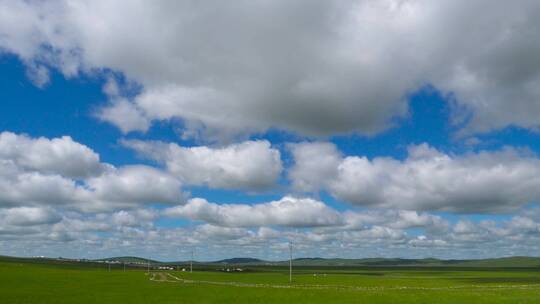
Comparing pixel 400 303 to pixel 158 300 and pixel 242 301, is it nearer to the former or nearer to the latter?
pixel 242 301

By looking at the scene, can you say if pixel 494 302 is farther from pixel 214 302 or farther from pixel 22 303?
pixel 22 303

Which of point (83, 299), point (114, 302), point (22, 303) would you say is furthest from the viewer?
point (83, 299)

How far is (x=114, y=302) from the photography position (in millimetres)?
59500

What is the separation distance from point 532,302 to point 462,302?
25.1 ft

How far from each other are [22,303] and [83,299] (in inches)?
369

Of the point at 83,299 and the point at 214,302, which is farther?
the point at 83,299

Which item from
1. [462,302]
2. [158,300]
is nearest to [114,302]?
[158,300]

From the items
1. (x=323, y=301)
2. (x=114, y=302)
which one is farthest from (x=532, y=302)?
(x=114, y=302)

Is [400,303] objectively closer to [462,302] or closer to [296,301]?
[462,302]

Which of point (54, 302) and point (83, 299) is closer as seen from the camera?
point (54, 302)

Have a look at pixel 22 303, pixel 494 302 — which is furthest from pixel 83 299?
pixel 494 302

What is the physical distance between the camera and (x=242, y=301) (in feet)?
202

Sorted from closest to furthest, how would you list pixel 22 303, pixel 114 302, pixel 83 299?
pixel 22 303
pixel 114 302
pixel 83 299

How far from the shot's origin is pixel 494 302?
60.1 meters
